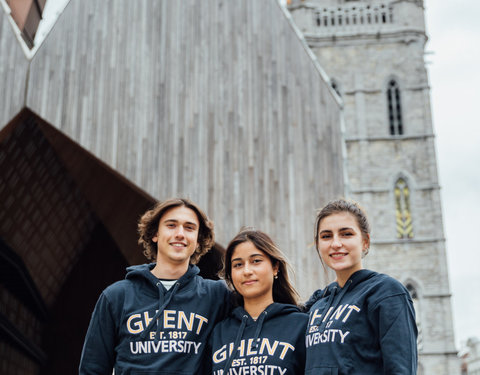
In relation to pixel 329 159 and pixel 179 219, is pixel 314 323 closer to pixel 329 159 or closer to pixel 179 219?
pixel 179 219

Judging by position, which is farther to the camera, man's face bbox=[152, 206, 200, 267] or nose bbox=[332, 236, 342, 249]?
man's face bbox=[152, 206, 200, 267]

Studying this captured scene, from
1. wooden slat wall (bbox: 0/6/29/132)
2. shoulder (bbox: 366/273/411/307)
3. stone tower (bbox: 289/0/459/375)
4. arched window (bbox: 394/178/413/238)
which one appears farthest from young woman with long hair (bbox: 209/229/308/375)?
arched window (bbox: 394/178/413/238)

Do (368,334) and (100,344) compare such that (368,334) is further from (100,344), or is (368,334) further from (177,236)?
(100,344)

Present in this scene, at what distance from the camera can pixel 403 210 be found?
25.9m

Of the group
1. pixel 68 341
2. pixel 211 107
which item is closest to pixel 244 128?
pixel 211 107

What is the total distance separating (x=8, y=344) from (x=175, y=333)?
952cm

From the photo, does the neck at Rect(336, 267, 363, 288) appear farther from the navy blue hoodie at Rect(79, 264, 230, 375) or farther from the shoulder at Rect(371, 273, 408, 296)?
the navy blue hoodie at Rect(79, 264, 230, 375)

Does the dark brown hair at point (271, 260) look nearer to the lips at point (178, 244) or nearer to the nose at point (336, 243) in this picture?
the lips at point (178, 244)

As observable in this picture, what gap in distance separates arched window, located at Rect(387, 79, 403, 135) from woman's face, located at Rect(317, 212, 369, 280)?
25.7m

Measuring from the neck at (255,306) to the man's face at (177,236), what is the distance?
0.35 metres

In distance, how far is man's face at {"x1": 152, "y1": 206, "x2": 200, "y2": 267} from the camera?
2688 millimetres

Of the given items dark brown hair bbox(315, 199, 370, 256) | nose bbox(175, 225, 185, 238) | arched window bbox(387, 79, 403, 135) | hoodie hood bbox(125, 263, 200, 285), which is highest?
arched window bbox(387, 79, 403, 135)

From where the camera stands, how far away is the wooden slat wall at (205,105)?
24.6ft

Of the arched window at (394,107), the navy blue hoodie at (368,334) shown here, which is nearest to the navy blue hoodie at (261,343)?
the navy blue hoodie at (368,334)
